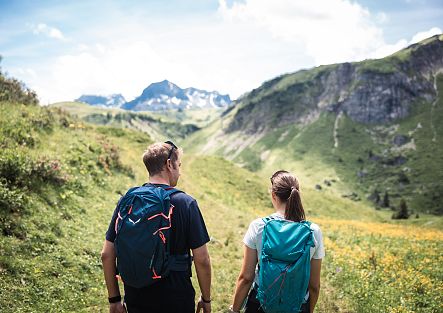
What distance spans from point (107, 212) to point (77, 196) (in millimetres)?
1479

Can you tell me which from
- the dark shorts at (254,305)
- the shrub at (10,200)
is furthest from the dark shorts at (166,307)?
the shrub at (10,200)

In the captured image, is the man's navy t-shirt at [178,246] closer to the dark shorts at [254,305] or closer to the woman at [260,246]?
the woman at [260,246]

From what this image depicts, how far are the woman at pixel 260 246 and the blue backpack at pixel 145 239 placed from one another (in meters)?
1.24

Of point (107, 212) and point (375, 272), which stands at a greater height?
point (107, 212)

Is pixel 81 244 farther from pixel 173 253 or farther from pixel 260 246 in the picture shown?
pixel 260 246

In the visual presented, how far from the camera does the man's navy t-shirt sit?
4602mm

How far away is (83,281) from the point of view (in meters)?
9.59

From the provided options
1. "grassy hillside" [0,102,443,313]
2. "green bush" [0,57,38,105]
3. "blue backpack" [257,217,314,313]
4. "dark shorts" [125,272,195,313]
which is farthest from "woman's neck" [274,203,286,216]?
"green bush" [0,57,38,105]

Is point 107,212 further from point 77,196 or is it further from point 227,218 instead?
point 227,218

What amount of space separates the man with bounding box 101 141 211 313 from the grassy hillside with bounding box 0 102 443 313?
4.39 meters

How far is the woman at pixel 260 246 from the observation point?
507cm

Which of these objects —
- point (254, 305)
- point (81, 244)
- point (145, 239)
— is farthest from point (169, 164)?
point (81, 244)

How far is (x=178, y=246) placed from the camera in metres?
4.71

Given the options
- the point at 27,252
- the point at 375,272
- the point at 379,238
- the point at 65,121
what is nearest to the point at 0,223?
the point at 27,252
